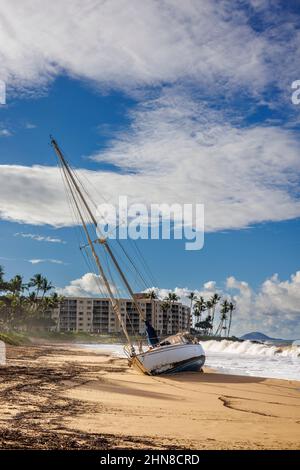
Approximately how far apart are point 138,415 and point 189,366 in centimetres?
1994

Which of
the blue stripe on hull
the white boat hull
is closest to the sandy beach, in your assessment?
the white boat hull

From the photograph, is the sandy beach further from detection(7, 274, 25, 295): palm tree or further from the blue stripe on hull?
detection(7, 274, 25, 295): palm tree

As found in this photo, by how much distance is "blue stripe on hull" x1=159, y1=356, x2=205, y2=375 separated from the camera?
1267 inches

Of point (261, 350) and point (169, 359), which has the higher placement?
point (169, 359)

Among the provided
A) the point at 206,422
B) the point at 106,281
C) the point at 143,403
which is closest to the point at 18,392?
the point at 143,403

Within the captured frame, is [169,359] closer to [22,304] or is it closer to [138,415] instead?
[138,415]

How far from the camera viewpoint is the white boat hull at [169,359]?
30484 millimetres

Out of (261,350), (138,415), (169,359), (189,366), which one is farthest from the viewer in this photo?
(261,350)

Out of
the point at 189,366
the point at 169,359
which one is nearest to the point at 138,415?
the point at 169,359

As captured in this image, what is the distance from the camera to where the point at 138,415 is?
14.6m

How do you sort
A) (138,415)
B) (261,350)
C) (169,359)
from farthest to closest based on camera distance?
(261,350), (169,359), (138,415)

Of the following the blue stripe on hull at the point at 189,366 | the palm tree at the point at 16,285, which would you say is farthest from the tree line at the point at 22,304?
the blue stripe on hull at the point at 189,366

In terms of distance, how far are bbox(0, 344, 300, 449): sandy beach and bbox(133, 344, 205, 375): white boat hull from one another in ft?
16.3
